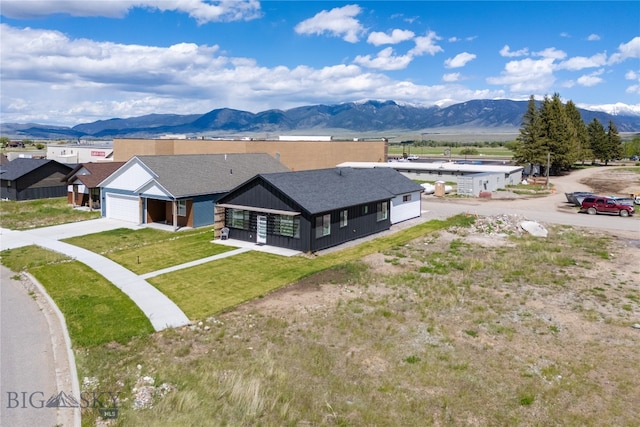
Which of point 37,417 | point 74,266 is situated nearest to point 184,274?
point 74,266

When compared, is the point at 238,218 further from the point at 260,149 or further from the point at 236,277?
the point at 260,149

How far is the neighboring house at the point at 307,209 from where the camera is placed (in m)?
27.5

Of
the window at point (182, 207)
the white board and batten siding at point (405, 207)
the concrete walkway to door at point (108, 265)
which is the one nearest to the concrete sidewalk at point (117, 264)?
the concrete walkway to door at point (108, 265)

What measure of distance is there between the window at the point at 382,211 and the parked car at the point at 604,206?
2081cm

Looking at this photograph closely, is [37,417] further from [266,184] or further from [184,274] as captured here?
[266,184]

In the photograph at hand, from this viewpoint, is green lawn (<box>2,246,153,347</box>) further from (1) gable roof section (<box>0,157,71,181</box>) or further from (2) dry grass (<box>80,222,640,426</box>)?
(1) gable roof section (<box>0,157,71,181</box>)

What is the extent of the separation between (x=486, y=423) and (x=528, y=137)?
7414 cm

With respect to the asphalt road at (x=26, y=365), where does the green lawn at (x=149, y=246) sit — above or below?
above

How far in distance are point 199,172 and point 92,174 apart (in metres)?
13.3

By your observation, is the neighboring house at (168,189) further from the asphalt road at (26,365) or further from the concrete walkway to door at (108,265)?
the asphalt road at (26,365)

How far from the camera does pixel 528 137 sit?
76.6 meters

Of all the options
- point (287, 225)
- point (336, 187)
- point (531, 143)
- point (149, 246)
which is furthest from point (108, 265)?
point (531, 143)

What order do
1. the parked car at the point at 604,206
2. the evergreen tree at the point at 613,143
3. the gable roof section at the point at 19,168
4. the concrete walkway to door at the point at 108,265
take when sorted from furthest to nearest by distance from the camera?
the evergreen tree at the point at 613,143
the gable roof section at the point at 19,168
the parked car at the point at 604,206
the concrete walkway to door at the point at 108,265

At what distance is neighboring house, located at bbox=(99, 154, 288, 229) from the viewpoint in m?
34.8
